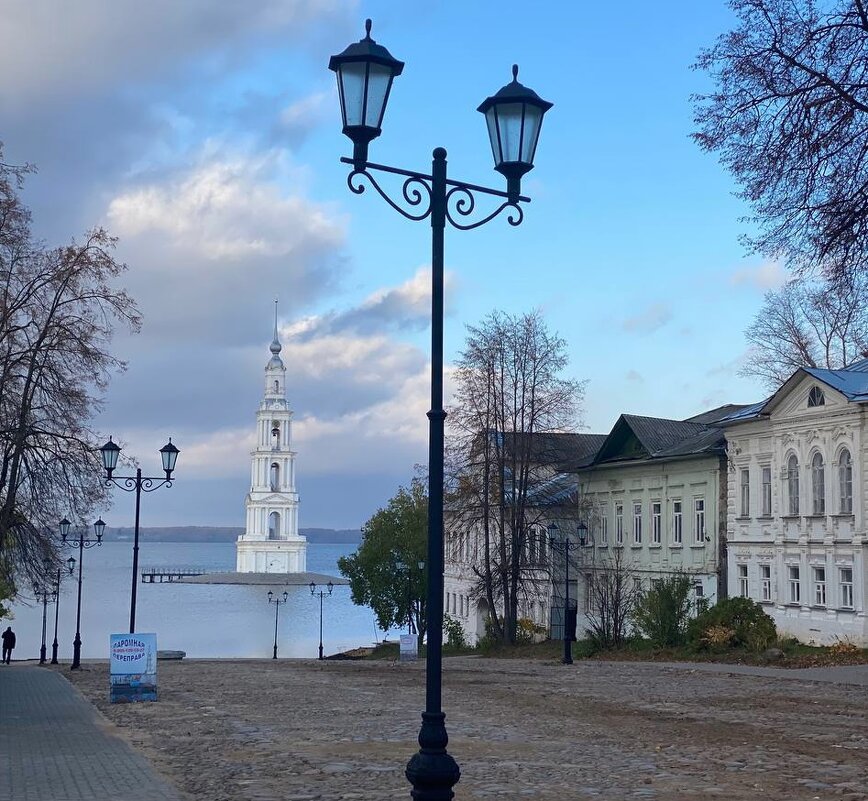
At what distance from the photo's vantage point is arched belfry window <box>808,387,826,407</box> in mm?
37075

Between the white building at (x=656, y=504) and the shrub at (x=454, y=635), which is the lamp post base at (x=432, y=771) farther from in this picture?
the shrub at (x=454, y=635)

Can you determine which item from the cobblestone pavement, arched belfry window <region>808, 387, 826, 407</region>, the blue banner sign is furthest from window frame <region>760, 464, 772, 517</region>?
the blue banner sign

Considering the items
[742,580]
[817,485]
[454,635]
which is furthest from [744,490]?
[454,635]

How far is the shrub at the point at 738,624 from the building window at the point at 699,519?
837 centimetres

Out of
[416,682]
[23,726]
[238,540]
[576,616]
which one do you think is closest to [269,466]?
[238,540]

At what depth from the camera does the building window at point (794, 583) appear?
38.5 metres

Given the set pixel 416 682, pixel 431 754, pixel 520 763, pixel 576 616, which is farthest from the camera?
pixel 576 616

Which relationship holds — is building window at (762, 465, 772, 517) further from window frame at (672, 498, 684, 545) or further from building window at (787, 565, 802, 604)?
window frame at (672, 498, 684, 545)

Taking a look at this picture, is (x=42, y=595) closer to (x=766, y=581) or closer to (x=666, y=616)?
(x=666, y=616)

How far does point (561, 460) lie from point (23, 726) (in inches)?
1347

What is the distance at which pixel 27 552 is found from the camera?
24203 mm

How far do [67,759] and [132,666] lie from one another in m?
8.85

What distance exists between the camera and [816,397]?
37.4 meters

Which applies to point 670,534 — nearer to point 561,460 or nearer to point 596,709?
point 561,460
